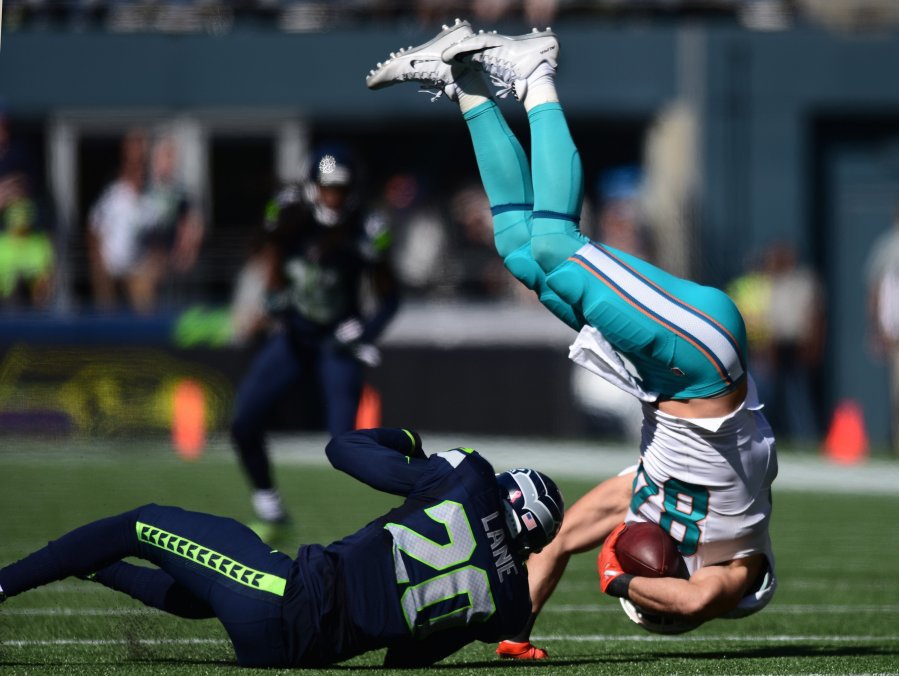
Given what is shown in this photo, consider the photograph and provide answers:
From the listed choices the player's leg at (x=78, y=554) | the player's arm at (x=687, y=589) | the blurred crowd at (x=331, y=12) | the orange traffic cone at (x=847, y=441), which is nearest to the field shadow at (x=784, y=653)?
the player's arm at (x=687, y=589)

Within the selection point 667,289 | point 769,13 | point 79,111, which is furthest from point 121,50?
point 667,289

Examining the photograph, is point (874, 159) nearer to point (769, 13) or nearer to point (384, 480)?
point (769, 13)

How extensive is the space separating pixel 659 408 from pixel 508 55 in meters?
1.45

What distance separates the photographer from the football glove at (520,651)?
19.1ft

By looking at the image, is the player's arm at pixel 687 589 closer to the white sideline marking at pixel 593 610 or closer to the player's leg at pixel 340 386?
the white sideline marking at pixel 593 610

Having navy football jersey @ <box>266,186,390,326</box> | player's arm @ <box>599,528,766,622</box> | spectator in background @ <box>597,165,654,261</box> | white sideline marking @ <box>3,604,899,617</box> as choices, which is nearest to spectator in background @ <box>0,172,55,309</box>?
spectator in background @ <box>597,165,654,261</box>

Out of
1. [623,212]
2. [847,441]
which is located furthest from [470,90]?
[623,212]

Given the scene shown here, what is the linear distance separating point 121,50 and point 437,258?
14.3ft

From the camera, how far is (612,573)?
566cm

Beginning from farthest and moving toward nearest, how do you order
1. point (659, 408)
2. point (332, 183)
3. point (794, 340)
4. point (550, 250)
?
point (794, 340) → point (332, 183) → point (550, 250) → point (659, 408)

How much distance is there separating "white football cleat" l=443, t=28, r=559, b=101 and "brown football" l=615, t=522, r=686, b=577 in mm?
1643

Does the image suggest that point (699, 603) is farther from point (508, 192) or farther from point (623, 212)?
point (623, 212)

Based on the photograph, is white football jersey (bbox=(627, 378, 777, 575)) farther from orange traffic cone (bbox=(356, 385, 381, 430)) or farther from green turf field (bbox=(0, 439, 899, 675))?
orange traffic cone (bbox=(356, 385, 381, 430))

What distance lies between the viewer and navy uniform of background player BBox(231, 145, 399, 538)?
9.16 m
